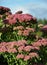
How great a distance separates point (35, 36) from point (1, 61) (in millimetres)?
1027

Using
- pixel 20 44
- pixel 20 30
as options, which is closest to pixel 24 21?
pixel 20 30

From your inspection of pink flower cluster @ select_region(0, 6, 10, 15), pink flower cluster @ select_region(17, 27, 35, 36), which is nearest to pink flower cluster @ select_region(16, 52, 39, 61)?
pink flower cluster @ select_region(17, 27, 35, 36)

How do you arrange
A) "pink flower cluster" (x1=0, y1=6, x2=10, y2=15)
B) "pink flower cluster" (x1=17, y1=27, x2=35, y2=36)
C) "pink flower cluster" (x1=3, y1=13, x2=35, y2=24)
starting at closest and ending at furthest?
1. "pink flower cluster" (x1=17, y1=27, x2=35, y2=36)
2. "pink flower cluster" (x1=3, y1=13, x2=35, y2=24)
3. "pink flower cluster" (x1=0, y1=6, x2=10, y2=15)

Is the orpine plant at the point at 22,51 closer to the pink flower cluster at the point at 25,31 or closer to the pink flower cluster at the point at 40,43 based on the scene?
the pink flower cluster at the point at 40,43

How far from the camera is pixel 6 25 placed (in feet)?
28.6

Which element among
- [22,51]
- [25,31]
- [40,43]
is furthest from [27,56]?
[25,31]

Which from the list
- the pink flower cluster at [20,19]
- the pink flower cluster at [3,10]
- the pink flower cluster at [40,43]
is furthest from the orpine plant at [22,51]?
the pink flower cluster at [3,10]

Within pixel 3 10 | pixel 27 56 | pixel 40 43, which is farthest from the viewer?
pixel 3 10

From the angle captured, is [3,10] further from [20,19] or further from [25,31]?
[25,31]

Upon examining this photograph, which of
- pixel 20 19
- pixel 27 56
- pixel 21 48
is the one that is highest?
pixel 20 19

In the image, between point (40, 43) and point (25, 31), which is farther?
point (25, 31)

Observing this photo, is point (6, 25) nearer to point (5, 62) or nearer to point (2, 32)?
point (2, 32)

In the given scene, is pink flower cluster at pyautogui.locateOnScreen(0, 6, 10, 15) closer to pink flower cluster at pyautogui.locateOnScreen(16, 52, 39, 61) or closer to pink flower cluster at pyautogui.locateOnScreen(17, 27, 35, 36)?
pink flower cluster at pyautogui.locateOnScreen(17, 27, 35, 36)

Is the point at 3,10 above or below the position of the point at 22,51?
above
